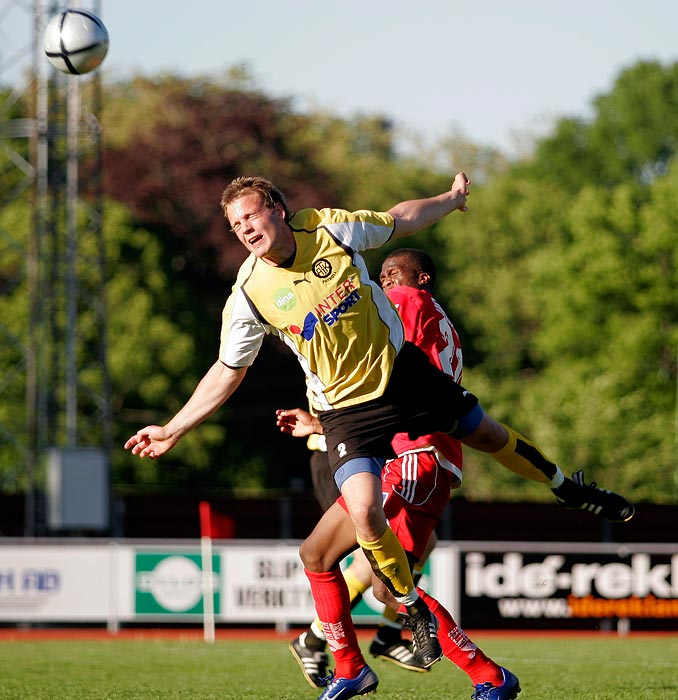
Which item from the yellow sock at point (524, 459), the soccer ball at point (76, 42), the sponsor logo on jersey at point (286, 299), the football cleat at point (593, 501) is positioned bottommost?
the football cleat at point (593, 501)

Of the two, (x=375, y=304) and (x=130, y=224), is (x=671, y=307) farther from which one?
(x=375, y=304)

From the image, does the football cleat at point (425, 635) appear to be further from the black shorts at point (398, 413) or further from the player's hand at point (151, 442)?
the player's hand at point (151, 442)

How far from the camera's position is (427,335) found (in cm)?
764

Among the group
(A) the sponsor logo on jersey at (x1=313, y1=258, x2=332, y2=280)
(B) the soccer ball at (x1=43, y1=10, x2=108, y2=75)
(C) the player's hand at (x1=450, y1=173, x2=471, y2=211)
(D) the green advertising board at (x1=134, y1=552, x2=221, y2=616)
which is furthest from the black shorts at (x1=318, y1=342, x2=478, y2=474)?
(D) the green advertising board at (x1=134, y1=552, x2=221, y2=616)

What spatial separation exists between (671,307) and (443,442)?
38.3m

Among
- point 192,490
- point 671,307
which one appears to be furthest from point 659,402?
point 192,490

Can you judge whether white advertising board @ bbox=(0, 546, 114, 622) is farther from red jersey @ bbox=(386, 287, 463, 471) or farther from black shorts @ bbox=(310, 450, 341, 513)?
red jersey @ bbox=(386, 287, 463, 471)

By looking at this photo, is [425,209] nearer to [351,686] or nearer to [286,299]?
[286,299]

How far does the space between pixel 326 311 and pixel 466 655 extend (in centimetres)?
195

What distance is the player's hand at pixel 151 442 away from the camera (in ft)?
22.6

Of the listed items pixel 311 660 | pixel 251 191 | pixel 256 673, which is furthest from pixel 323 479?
pixel 251 191

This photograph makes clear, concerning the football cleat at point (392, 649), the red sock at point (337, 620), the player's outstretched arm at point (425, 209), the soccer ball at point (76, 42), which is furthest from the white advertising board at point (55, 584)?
the player's outstretched arm at point (425, 209)

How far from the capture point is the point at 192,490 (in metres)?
42.0

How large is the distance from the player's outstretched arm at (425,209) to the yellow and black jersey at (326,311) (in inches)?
4.2
